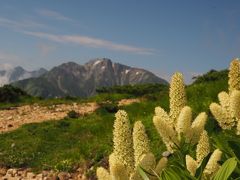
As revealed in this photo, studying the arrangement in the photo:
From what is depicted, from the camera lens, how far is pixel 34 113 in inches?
947

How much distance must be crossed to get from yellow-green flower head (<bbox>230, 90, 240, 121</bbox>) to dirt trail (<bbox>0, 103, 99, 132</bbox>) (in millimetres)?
16455

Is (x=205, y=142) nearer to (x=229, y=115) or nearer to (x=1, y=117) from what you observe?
(x=229, y=115)

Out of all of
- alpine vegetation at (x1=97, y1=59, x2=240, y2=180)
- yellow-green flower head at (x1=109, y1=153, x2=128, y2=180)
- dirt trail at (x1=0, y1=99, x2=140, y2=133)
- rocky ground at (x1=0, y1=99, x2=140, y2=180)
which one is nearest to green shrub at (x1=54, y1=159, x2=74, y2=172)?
rocky ground at (x1=0, y1=99, x2=140, y2=180)

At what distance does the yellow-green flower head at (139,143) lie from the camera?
142 inches

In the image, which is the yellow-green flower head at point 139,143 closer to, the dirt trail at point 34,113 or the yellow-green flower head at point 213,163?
the yellow-green flower head at point 213,163

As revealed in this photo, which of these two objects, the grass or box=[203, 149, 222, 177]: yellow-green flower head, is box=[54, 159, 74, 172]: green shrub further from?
box=[203, 149, 222, 177]: yellow-green flower head

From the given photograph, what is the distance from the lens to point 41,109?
82.8 ft

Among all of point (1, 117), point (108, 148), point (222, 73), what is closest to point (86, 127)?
point (108, 148)

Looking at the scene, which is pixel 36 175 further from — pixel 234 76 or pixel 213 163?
pixel 213 163

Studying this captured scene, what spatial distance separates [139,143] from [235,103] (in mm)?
942

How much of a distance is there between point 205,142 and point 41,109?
21659 mm

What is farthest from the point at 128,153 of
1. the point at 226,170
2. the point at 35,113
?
the point at 35,113

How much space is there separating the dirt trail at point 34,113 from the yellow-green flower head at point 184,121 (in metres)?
16.3

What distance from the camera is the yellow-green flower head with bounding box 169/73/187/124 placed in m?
4.30
